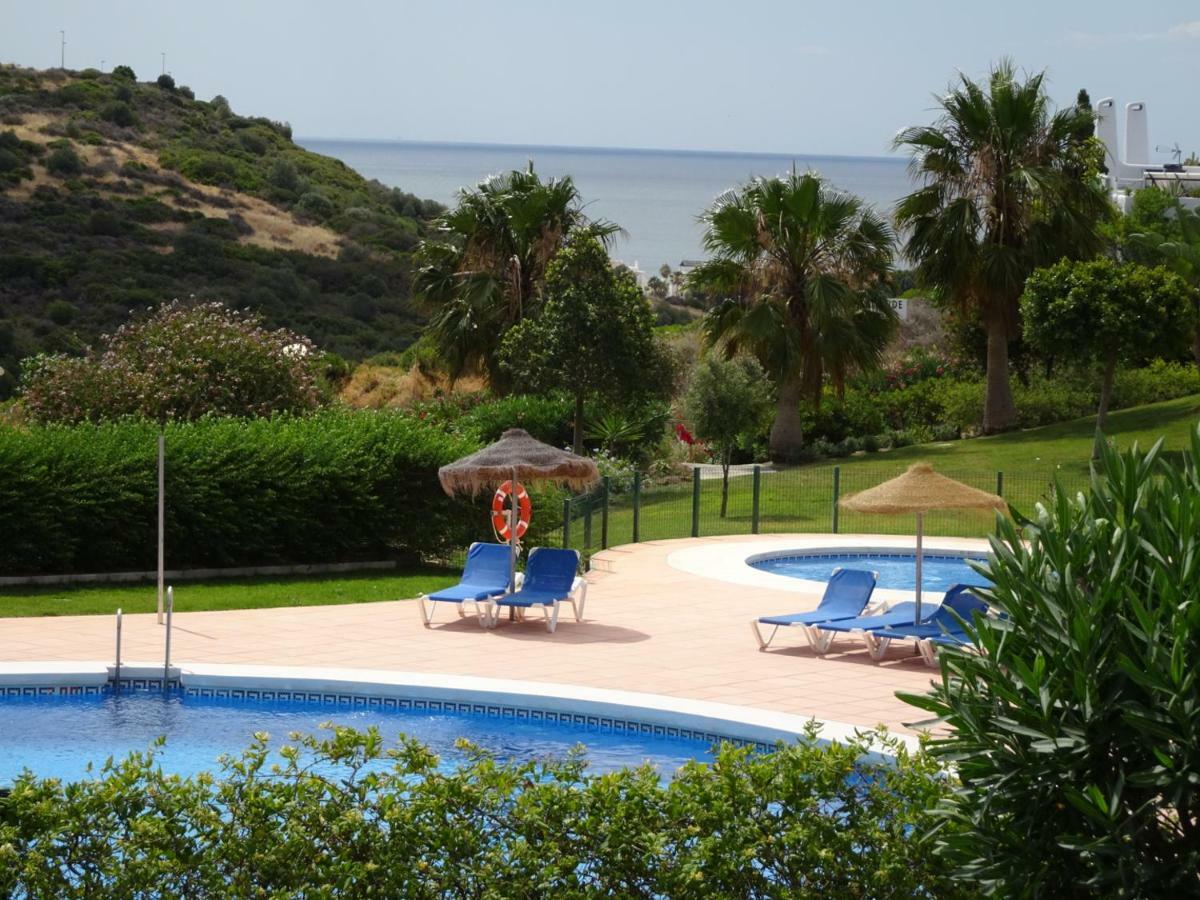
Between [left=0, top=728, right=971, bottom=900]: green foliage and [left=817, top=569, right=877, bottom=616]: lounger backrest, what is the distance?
8.74m

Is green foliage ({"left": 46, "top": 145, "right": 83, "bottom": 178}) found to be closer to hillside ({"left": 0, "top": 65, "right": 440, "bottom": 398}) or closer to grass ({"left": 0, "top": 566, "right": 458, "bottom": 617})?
hillside ({"left": 0, "top": 65, "right": 440, "bottom": 398})

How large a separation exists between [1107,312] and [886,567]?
841cm

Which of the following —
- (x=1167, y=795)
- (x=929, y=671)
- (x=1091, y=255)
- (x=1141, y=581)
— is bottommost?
(x=929, y=671)

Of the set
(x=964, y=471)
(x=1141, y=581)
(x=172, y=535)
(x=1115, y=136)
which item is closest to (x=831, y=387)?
(x=964, y=471)

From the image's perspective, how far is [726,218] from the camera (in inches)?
1287

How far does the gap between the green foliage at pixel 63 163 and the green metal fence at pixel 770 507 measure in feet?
146

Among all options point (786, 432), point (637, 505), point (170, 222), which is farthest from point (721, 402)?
point (170, 222)

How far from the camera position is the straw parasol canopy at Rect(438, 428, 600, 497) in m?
16.5

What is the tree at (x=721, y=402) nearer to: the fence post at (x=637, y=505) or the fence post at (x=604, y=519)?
the fence post at (x=637, y=505)

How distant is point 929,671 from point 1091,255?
21719 millimetres

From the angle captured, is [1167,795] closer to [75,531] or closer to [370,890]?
[370,890]

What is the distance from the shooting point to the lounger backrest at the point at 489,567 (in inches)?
659

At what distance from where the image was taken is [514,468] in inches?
648

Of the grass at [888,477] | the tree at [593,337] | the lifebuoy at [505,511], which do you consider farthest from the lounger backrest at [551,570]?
the tree at [593,337]
